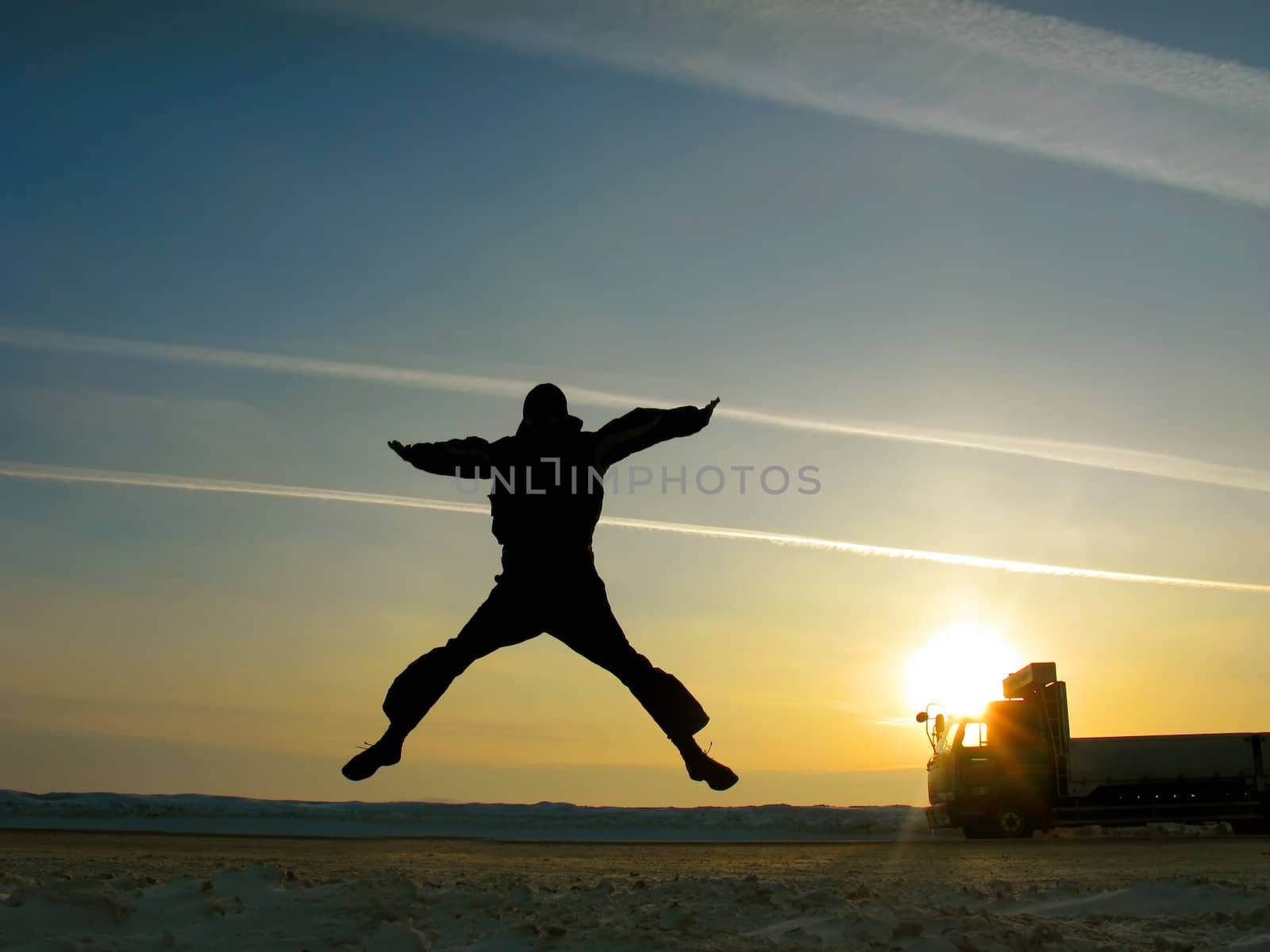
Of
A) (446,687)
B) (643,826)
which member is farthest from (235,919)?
(643,826)

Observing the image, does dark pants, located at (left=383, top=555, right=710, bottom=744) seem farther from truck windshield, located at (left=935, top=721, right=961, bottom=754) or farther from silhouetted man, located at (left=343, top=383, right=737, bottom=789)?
truck windshield, located at (left=935, top=721, right=961, bottom=754)

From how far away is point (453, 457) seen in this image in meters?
8.38

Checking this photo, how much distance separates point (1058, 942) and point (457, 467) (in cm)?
477

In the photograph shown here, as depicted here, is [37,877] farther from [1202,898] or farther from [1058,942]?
[1202,898]

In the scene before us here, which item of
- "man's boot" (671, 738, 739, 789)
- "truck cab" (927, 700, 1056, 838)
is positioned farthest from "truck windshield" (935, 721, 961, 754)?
"man's boot" (671, 738, 739, 789)

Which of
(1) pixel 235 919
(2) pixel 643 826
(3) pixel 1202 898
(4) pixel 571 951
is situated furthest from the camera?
(2) pixel 643 826

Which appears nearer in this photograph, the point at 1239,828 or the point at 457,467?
the point at 457,467

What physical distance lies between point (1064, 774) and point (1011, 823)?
5.58 feet

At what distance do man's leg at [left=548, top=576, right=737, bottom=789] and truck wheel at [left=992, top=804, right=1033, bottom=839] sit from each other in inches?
863

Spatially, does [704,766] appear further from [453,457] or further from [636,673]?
[453,457]

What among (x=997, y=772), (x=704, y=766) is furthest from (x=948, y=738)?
(x=704, y=766)

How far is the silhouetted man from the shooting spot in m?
8.09

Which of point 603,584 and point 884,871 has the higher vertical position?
point 603,584

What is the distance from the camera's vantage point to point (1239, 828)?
29.4 meters
